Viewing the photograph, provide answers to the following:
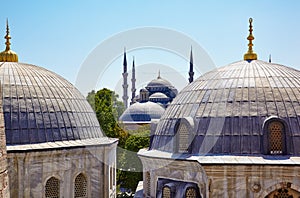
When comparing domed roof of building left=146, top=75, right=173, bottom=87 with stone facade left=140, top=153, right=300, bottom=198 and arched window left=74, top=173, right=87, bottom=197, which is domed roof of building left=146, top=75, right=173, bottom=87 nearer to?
arched window left=74, top=173, right=87, bottom=197

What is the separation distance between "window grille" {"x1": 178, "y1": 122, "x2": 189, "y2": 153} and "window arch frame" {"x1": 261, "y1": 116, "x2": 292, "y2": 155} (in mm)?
2447

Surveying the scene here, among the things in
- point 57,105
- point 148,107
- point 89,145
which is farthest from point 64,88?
point 148,107

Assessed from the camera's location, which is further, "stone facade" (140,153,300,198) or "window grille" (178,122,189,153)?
"window grille" (178,122,189,153)

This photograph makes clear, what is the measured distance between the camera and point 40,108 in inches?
653

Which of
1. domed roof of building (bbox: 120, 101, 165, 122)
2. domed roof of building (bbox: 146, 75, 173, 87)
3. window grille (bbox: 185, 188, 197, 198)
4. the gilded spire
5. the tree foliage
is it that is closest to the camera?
window grille (bbox: 185, 188, 197, 198)

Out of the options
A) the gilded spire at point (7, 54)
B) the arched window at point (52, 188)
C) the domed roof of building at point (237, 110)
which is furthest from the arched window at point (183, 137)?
the gilded spire at point (7, 54)

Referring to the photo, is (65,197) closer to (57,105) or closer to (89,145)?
(89,145)

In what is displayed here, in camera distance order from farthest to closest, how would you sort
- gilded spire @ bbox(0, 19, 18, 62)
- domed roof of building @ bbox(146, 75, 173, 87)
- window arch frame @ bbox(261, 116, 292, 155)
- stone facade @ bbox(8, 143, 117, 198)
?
domed roof of building @ bbox(146, 75, 173, 87)
gilded spire @ bbox(0, 19, 18, 62)
stone facade @ bbox(8, 143, 117, 198)
window arch frame @ bbox(261, 116, 292, 155)

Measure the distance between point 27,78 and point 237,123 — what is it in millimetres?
8314

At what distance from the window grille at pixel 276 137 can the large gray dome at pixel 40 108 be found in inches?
285

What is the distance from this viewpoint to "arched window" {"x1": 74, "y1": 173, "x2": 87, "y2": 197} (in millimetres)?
16969

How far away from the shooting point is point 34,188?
15.4 metres

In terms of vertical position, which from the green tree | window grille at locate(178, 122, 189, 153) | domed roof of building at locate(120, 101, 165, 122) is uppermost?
→ domed roof of building at locate(120, 101, 165, 122)

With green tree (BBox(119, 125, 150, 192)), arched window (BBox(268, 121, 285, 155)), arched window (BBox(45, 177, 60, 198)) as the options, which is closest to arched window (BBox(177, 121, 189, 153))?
arched window (BBox(268, 121, 285, 155))
